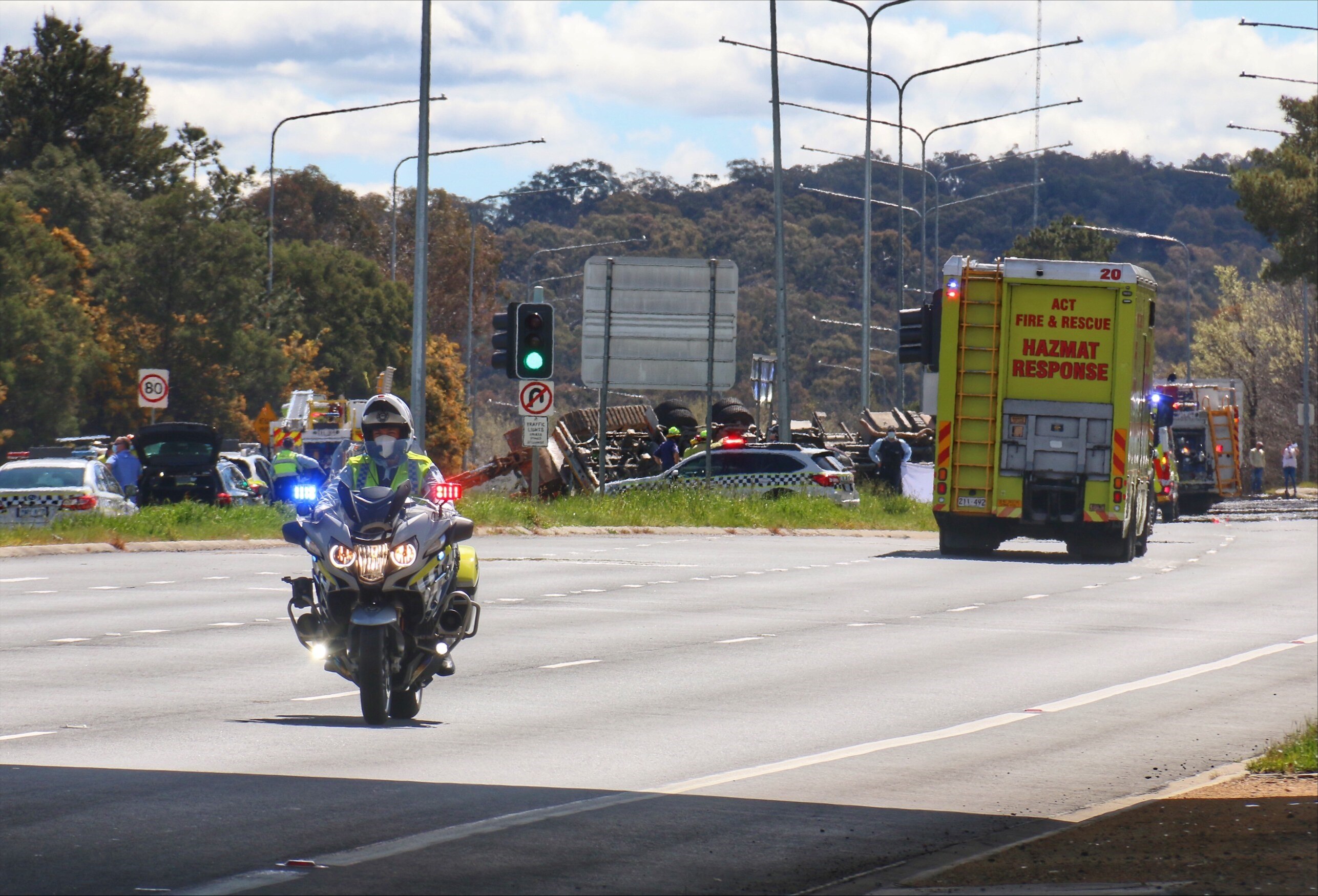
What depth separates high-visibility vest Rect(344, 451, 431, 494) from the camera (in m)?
11.1

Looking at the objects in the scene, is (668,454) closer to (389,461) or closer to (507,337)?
(507,337)

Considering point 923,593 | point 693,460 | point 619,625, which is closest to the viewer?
point 619,625

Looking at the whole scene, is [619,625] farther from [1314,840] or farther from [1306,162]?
[1306,162]

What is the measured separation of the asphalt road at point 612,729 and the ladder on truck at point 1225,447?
2990 centimetres

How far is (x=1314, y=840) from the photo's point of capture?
769 centimetres

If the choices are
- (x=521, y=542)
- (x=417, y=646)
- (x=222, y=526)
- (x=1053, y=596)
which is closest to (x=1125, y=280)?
(x=1053, y=596)

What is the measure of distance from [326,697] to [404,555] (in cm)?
203

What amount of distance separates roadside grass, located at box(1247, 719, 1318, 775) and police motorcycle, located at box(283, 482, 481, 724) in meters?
4.26

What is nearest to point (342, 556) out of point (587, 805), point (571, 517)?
point (587, 805)

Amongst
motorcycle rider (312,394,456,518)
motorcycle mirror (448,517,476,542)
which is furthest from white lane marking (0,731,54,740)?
motorcycle mirror (448,517,476,542)

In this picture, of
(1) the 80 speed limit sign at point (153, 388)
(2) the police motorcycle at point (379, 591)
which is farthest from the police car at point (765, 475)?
(2) the police motorcycle at point (379, 591)

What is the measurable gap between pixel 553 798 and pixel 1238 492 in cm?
5073

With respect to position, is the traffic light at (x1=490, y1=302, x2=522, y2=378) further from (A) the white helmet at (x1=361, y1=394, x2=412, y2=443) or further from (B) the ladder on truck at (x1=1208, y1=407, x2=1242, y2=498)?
(B) the ladder on truck at (x1=1208, y1=407, x2=1242, y2=498)

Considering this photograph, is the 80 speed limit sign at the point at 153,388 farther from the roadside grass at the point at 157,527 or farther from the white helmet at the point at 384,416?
the white helmet at the point at 384,416
